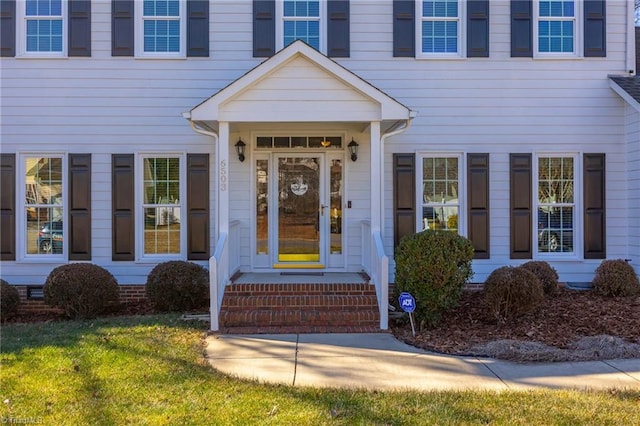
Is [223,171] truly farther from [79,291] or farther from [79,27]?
[79,27]

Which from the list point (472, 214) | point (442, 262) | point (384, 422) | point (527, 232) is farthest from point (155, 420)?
point (527, 232)

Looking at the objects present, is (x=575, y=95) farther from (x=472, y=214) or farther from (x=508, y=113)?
(x=472, y=214)

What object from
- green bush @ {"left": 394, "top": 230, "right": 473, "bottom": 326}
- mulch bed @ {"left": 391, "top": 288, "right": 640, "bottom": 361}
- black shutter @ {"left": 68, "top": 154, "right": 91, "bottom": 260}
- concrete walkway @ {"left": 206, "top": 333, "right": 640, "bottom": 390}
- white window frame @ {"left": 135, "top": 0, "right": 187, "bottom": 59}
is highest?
white window frame @ {"left": 135, "top": 0, "right": 187, "bottom": 59}

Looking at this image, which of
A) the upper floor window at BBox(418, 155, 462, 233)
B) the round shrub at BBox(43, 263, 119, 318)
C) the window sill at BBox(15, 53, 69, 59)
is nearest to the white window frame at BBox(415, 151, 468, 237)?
the upper floor window at BBox(418, 155, 462, 233)

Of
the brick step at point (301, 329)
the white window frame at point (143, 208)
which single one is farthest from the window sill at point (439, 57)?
the brick step at point (301, 329)

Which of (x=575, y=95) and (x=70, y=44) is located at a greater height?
(x=70, y=44)

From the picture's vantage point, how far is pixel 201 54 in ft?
30.7

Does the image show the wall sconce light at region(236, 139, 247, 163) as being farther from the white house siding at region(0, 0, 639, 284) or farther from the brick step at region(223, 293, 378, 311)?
the brick step at region(223, 293, 378, 311)

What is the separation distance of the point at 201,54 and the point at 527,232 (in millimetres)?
6620

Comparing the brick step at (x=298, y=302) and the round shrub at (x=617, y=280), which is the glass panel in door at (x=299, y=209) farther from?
the round shrub at (x=617, y=280)

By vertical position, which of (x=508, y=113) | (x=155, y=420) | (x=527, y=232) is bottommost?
(x=155, y=420)

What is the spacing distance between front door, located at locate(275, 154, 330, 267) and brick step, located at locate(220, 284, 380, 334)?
5.50 feet

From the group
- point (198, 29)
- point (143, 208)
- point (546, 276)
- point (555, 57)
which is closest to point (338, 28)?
point (198, 29)

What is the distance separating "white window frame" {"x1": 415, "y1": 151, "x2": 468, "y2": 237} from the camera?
951 centimetres
